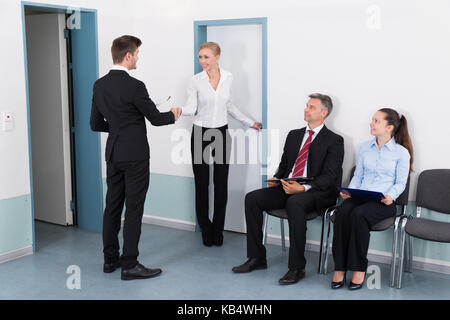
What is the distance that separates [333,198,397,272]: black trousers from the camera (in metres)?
3.96

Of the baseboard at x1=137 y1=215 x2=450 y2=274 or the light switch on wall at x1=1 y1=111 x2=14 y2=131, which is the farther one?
the light switch on wall at x1=1 y1=111 x2=14 y2=131

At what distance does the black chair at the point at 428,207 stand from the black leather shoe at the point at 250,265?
970 mm

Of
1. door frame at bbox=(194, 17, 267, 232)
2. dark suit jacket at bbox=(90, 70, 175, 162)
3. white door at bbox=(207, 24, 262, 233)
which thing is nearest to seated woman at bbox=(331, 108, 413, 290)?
door frame at bbox=(194, 17, 267, 232)

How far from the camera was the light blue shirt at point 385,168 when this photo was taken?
408cm

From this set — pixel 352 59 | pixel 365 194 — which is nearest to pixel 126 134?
pixel 365 194

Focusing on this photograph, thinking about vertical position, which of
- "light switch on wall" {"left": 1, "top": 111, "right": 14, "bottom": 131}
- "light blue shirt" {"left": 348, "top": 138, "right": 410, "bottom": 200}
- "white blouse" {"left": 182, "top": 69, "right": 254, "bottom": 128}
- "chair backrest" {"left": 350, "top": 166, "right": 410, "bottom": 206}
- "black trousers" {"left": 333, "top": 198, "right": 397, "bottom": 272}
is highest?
"white blouse" {"left": 182, "top": 69, "right": 254, "bottom": 128}

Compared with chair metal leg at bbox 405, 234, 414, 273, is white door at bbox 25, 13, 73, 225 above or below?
above

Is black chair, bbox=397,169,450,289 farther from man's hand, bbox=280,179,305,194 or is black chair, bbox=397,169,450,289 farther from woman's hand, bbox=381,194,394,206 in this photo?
man's hand, bbox=280,179,305,194

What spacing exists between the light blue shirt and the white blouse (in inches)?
47.8

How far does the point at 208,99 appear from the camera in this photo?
4828 mm

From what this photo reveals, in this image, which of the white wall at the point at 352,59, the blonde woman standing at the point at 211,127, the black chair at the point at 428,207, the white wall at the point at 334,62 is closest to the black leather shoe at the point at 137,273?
the blonde woman standing at the point at 211,127

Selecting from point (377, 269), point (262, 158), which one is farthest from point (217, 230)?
point (377, 269)

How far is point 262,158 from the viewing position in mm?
5055

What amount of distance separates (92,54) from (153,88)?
64 centimetres
